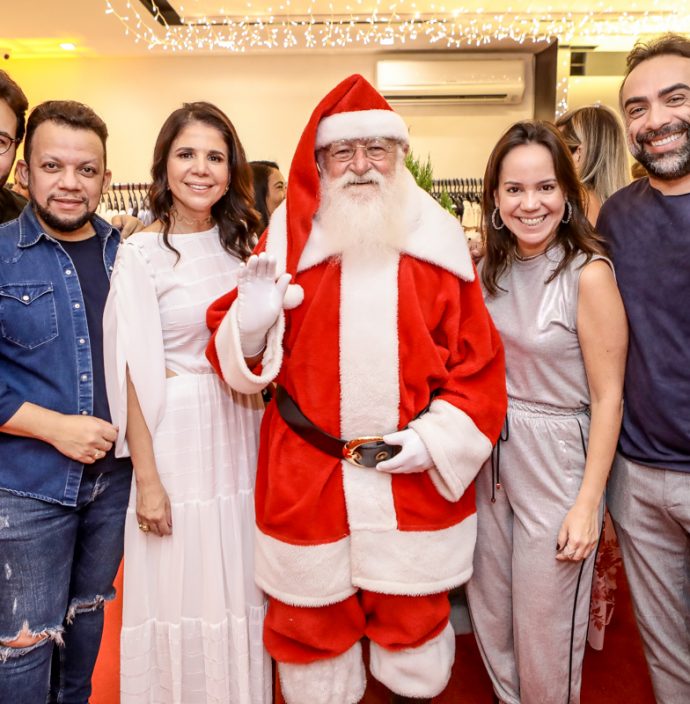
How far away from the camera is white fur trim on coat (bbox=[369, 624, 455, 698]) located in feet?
5.05

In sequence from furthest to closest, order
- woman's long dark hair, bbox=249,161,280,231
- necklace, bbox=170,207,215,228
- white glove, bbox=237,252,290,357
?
woman's long dark hair, bbox=249,161,280,231
necklace, bbox=170,207,215,228
white glove, bbox=237,252,290,357

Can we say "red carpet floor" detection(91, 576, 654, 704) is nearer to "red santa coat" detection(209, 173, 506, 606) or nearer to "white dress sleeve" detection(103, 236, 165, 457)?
"red santa coat" detection(209, 173, 506, 606)

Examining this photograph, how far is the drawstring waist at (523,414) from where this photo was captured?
1.61m

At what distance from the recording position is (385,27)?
484cm

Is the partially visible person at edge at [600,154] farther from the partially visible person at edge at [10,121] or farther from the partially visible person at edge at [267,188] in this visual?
the partially visible person at edge at [10,121]

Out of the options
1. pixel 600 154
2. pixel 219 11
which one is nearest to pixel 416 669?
pixel 600 154

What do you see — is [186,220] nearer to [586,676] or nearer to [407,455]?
[407,455]

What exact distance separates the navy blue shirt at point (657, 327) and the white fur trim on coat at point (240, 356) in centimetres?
91

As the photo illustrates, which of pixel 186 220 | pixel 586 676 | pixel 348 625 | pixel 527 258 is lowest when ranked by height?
pixel 586 676

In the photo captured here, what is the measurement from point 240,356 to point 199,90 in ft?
16.7

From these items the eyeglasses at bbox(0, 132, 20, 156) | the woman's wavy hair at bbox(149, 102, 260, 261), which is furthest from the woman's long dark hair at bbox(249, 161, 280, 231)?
A: the eyeglasses at bbox(0, 132, 20, 156)

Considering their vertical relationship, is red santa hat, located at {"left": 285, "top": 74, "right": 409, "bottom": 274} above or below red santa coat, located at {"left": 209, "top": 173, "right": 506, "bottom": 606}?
above

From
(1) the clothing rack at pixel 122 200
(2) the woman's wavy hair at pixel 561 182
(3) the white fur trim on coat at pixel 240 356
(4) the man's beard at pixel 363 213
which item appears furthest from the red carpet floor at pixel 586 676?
(1) the clothing rack at pixel 122 200

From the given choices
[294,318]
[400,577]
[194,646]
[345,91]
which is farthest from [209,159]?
[194,646]
